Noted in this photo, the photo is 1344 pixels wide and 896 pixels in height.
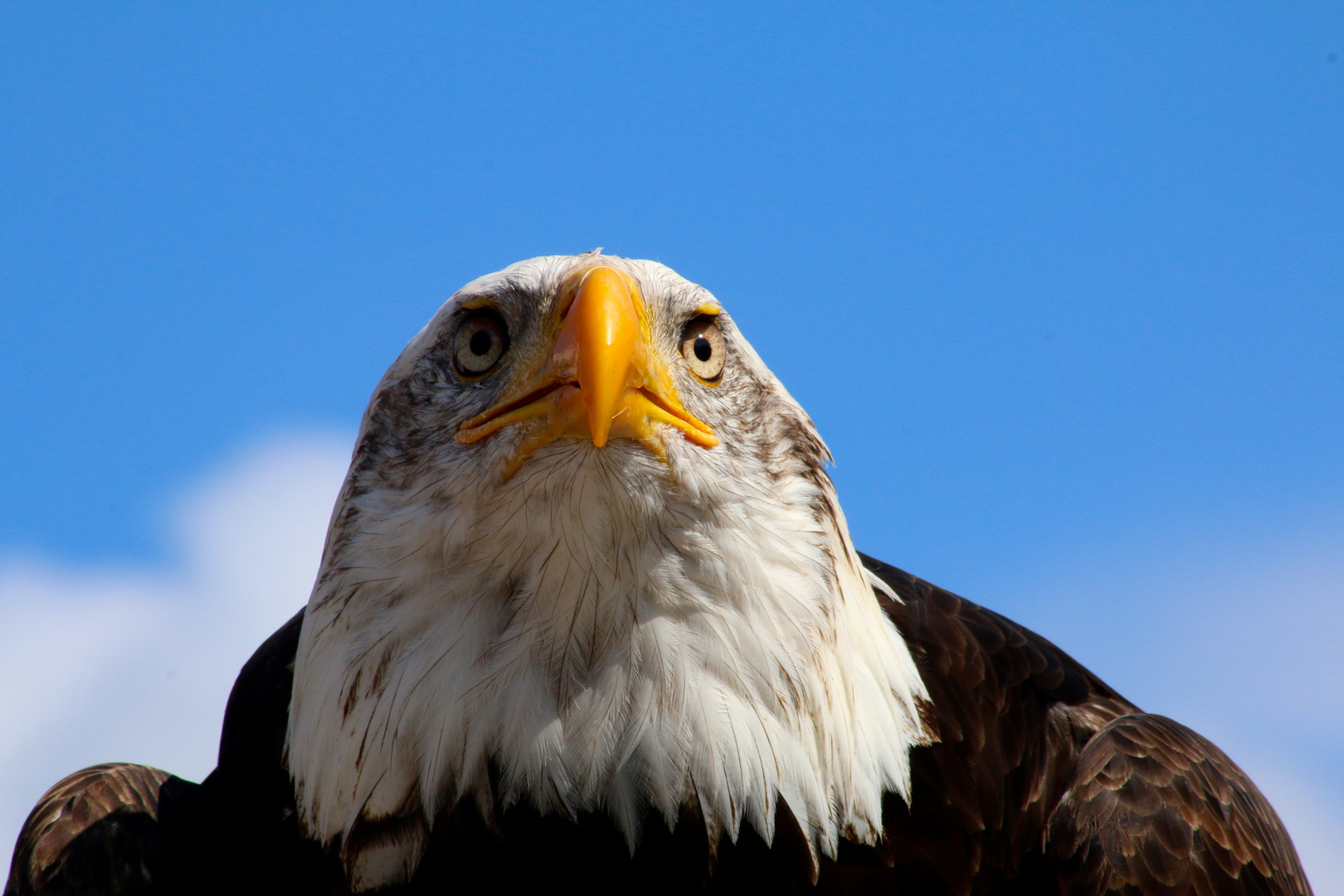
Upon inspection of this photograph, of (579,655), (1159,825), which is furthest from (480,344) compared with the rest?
(1159,825)

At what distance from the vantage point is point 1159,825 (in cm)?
363

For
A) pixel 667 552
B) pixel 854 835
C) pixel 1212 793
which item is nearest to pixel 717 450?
pixel 667 552

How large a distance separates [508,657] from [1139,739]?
2179 millimetres

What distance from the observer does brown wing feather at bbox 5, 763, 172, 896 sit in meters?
3.98

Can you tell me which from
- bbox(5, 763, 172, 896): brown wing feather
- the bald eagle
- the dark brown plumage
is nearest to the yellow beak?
the bald eagle

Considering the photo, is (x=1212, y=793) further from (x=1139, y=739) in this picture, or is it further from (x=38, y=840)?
(x=38, y=840)

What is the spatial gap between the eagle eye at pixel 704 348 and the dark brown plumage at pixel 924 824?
109cm

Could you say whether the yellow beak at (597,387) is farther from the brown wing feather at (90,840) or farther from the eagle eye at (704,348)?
the brown wing feather at (90,840)

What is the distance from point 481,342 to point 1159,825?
258cm

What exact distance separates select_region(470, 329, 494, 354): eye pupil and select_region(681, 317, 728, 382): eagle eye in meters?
0.58

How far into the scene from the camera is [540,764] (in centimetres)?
310

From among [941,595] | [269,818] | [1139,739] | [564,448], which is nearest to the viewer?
[564,448]

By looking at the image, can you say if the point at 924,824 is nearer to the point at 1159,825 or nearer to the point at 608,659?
the point at 1159,825

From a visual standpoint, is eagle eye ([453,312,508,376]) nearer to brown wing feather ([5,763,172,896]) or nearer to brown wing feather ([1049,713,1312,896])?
brown wing feather ([5,763,172,896])
